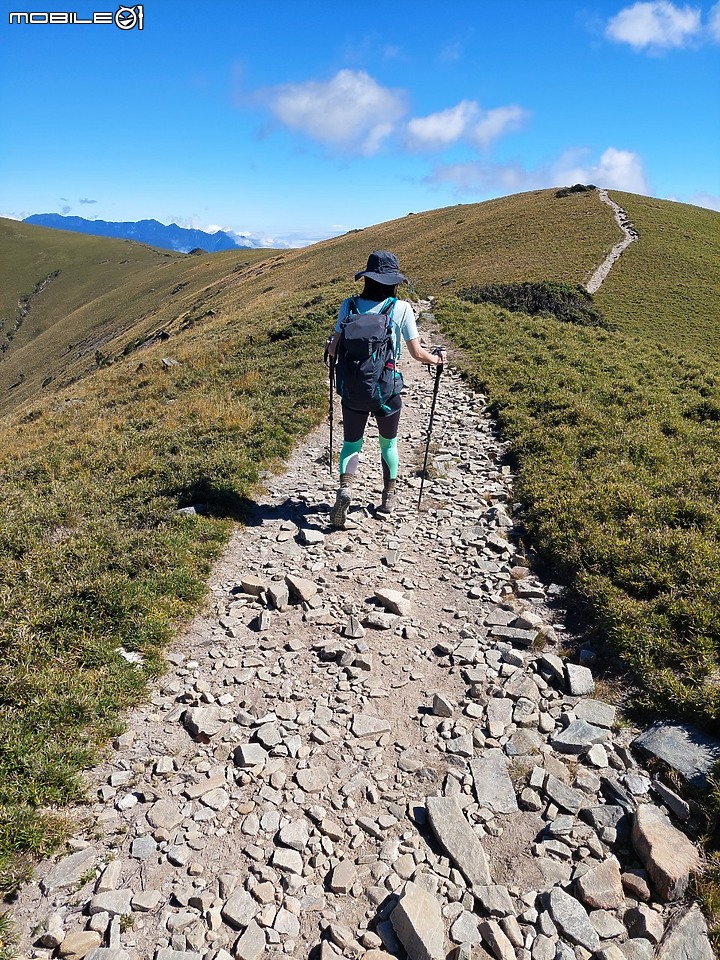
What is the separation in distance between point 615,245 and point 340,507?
4911 cm

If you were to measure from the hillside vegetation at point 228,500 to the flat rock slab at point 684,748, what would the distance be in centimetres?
21

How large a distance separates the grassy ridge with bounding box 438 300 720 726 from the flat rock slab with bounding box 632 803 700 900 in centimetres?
121

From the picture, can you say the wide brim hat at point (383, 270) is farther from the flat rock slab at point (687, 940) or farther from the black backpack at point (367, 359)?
the flat rock slab at point (687, 940)

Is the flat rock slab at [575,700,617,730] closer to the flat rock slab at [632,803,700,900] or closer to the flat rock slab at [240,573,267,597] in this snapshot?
the flat rock slab at [632,803,700,900]

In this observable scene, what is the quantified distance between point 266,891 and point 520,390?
12.7 m

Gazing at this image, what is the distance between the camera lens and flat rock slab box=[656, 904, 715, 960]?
3.18m

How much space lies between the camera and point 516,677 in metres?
5.46

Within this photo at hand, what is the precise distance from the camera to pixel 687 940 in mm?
3242

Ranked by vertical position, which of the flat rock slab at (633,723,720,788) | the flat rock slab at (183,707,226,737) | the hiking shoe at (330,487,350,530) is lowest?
the flat rock slab at (183,707,226,737)

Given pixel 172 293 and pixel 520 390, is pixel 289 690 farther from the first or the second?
pixel 172 293

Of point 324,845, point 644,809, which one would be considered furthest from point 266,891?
point 644,809

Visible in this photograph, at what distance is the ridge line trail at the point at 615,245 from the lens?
127ft

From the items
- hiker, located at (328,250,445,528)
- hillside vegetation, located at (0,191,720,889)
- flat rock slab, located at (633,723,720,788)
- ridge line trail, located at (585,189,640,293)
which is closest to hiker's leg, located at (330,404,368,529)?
hiker, located at (328,250,445,528)

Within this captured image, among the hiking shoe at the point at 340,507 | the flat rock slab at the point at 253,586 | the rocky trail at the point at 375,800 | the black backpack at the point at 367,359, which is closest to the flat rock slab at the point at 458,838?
the rocky trail at the point at 375,800
